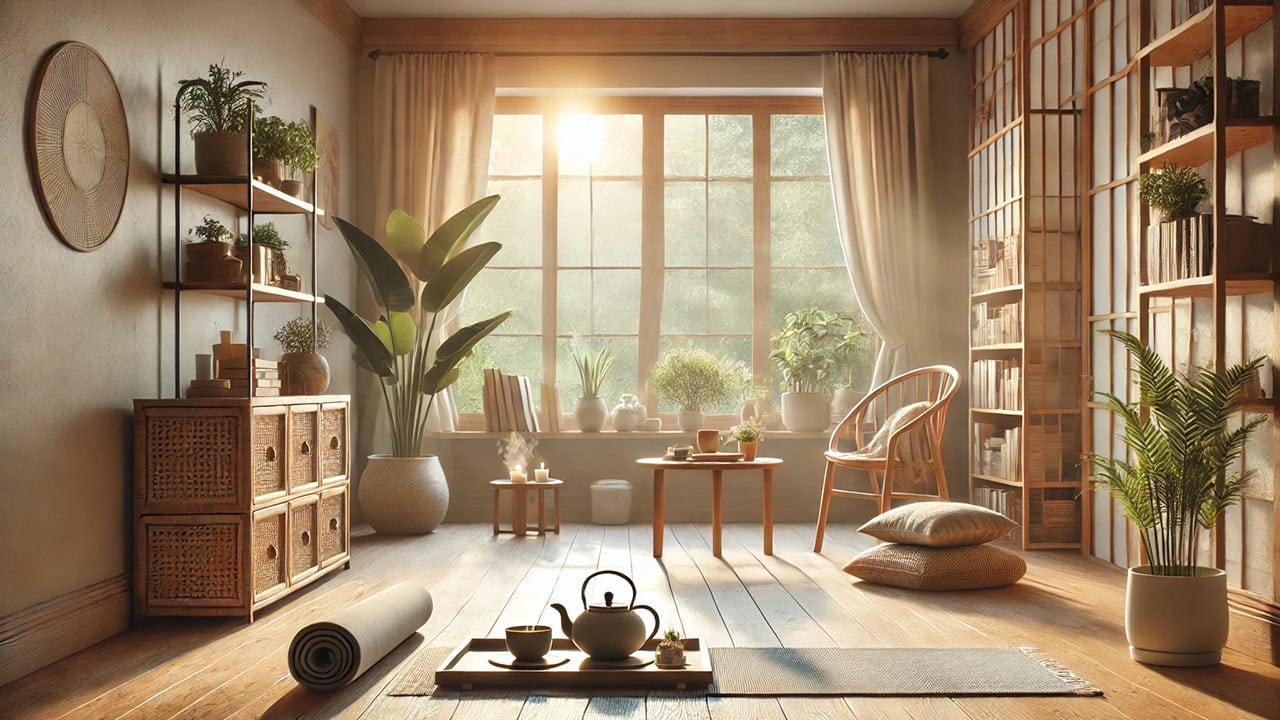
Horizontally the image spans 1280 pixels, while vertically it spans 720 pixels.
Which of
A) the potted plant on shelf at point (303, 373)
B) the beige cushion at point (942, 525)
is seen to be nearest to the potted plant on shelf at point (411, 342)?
the potted plant on shelf at point (303, 373)

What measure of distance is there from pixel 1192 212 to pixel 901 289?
297 centimetres

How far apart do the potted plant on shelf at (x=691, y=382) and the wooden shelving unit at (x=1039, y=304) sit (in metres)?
1.57

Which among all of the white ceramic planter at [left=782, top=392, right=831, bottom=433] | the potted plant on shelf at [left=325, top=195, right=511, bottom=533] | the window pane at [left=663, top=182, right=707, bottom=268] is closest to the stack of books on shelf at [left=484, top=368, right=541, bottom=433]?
the potted plant on shelf at [left=325, top=195, right=511, bottom=533]

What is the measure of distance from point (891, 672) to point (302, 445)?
98.4 inches

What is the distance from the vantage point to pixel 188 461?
361 centimetres

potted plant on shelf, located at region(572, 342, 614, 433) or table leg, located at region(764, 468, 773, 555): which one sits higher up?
potted plant on shelf, located at region(572, 342, 614, 433)

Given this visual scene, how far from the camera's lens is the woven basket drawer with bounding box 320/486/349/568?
4430 millimetres

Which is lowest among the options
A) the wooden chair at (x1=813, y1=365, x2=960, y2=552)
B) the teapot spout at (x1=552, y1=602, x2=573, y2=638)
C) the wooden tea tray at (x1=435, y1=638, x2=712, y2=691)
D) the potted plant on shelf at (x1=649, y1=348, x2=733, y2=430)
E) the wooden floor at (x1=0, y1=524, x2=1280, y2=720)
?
the wooden floor at (x1=0, y1=524, x2=1280, y2=720)

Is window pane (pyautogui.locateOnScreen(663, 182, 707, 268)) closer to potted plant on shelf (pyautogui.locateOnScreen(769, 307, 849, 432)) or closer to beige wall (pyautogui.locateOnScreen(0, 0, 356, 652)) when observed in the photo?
potted plant on shelf (pyautogui.locateOnScreen(769, 307, 849, 432))

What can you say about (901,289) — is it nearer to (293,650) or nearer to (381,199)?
(381,199)

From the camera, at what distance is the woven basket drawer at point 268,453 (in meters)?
3.70

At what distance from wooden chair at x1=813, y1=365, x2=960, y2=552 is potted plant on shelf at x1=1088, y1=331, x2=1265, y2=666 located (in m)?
1.68

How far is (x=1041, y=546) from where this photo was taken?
17.0 ft

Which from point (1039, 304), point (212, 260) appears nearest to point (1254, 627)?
point (1039, 304)
